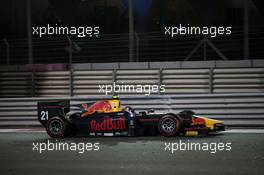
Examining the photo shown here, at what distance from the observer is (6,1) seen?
21156 mm

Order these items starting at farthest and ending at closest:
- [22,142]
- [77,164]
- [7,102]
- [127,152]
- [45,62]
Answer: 1. [45,62]
2. [7,102]
3. [22,142]
4. [127,152]
5. [77,164]

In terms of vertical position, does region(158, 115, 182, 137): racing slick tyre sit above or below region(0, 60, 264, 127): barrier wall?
below

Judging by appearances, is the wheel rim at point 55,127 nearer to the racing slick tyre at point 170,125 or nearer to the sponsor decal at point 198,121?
the racing slick tyre at point 170,125

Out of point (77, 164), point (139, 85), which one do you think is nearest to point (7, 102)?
point (139, 85)

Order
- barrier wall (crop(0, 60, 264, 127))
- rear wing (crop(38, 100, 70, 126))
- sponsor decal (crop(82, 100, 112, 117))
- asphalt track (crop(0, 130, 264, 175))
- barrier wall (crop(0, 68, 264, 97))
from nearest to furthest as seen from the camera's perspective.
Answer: asphalt track (crop(0, 130, 264, 175)) < sponsor decal (crop(82, 100, 112, 117)) < rear wing (crop(38, 100, 70, 126)) < barrier wall (crop(0, 60, 264, 127)) < barrier wall (crop(0, 68, 264, 97))

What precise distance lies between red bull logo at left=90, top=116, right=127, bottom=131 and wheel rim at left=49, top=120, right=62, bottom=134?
0.83 meters

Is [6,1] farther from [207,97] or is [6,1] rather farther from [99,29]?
[207,97]

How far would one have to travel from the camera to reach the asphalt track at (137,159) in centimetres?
832

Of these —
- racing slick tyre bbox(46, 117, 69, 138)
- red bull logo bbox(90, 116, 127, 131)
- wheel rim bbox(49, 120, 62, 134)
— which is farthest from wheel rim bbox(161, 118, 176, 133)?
wheel rim bbox(49, 120, 62, 134)

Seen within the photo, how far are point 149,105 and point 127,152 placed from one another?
A: 242 inches

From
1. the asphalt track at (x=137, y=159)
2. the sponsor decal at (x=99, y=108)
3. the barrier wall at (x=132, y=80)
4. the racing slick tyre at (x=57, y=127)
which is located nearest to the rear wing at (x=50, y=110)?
the racing slick tyre at (x=57, y=127)

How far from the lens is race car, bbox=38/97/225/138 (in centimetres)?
1299

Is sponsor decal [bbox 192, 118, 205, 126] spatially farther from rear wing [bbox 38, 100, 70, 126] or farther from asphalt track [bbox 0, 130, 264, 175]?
rear wing [bbox 38, 100, 70, 126]

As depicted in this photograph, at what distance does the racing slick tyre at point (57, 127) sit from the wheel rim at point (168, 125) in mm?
2470
